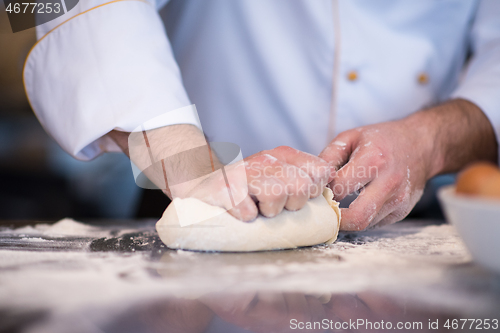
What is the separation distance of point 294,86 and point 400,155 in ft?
1.65

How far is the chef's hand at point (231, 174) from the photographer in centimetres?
72

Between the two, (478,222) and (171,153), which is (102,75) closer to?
(171,153)

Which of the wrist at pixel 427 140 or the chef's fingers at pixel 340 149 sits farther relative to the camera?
the wrist at pixel 427 140

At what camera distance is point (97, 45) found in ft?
3.03

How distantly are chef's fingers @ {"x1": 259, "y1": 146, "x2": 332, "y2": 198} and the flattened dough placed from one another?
0.22 feet

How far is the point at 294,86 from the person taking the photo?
1.28 metres

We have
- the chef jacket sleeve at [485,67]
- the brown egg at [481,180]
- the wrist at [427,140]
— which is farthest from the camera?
the chef jacket sleeve at [485,67]

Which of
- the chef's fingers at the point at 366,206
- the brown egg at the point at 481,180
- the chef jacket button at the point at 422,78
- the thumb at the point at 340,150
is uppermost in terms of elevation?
the chef jacket button at the point at 422,78

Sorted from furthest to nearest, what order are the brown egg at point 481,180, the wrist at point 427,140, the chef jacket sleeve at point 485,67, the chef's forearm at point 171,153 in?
the chef jacket sleeve at point 485,67 < the wrist at point 427,140 < the chef's forearm at point 171,153 < the brown egg at point 481,180

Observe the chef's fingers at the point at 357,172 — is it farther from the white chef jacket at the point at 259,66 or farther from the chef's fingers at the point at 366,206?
the white chef jacket at the point at 259,66

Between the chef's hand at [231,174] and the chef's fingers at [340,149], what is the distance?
0.40 ft

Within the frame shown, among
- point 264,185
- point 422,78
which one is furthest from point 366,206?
point 422,78

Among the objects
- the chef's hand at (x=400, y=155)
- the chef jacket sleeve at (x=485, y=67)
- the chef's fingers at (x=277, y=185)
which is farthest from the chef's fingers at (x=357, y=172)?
the chef jacket sleeve at (x=485, y=67)

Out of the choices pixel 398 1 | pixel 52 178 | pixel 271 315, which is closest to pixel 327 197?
pixel 271 315
